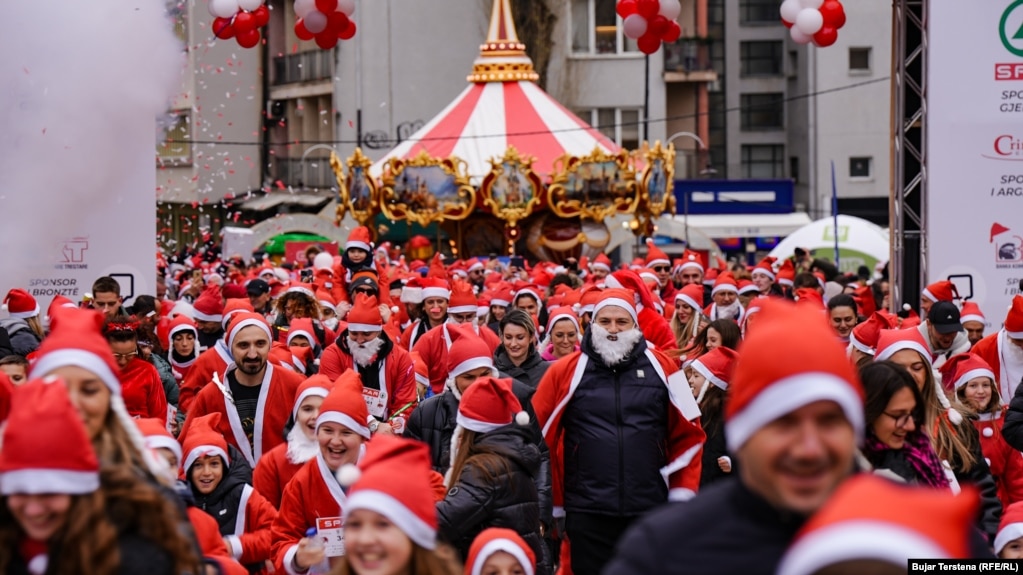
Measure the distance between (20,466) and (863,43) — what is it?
45.6 meters

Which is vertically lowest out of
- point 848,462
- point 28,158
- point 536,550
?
point 536,550

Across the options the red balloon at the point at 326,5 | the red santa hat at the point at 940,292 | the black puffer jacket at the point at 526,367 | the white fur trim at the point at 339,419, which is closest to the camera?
the white fur trim at the point at 339,419

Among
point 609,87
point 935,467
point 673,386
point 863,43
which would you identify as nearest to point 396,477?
point 935,467

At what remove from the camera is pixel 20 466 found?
3537 millimetres

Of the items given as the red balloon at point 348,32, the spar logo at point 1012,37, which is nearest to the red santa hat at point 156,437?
the spar logo at point 1012,37

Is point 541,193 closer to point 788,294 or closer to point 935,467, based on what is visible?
point 788,294

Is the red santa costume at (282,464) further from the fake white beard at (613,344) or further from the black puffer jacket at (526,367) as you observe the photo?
the black puffer jacket at (526,367)

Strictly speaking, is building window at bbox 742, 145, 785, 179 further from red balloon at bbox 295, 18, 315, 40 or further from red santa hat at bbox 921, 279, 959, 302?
red santa hat at bbox 921, 279, 959, 302

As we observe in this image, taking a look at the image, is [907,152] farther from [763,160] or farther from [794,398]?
[763,160]

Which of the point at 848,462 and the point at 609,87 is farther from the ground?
the point at 609,87

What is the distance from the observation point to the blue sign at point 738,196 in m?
43.2

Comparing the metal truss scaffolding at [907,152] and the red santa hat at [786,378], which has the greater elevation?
the metal truss scaffolding at [907,152]

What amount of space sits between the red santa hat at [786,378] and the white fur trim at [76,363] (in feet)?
5.37

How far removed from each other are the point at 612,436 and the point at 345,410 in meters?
1.40
